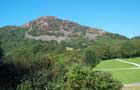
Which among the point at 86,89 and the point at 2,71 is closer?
the point at 86,89

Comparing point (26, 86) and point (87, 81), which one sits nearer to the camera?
point (26, 86)

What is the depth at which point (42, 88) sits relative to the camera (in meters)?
25.4

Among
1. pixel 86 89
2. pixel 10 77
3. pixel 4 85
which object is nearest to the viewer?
pixel 86 89

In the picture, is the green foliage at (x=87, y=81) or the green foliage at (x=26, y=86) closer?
the green foliage at (x=26, y=86)

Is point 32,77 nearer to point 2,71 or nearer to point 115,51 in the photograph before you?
point 2,71

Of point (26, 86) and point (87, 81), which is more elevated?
point (87, 81)

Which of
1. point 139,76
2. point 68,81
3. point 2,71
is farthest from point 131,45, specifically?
point 68,81

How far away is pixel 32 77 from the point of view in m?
25.7

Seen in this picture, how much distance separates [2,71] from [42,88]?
10.2 metres

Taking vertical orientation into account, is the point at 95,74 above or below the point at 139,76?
above

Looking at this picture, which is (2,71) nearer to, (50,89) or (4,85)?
(4,85)

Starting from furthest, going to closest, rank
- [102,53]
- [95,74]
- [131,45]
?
[131,45] → [102,53] → [95,74]

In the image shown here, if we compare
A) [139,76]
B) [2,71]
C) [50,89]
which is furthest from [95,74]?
[139,76]

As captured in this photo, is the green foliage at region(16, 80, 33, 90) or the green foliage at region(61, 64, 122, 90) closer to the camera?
the green foliage at region(16, 80, 33, 90)
